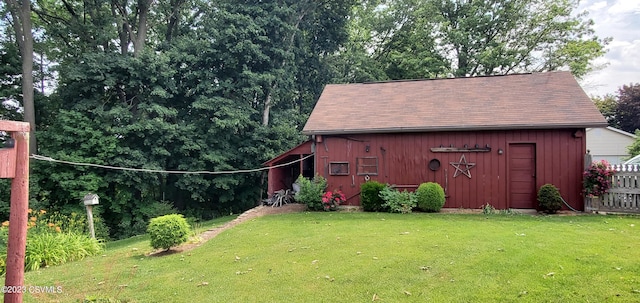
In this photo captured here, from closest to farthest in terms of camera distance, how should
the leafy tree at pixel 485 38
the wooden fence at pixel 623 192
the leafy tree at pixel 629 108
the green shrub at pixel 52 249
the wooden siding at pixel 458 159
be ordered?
the green shrub at pixel 52 249
the wooden fence at pixel 623 192
the wooden siding at pixel 458 159
the leafy tree at pixel 485 38
the leafy tree at pixel 629 108

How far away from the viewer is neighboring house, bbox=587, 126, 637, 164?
22.9 m

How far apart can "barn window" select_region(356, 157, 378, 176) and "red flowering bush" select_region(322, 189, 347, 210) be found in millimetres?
1001

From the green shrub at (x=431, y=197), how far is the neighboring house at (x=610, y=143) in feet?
65.1

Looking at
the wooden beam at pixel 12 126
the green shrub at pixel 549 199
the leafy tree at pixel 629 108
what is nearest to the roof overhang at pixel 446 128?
the green shrub at pixel 549 199

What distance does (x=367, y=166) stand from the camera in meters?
10.9

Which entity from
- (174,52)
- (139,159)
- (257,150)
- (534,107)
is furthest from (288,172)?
(534,107)

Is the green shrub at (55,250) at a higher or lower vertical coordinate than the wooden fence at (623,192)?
lower

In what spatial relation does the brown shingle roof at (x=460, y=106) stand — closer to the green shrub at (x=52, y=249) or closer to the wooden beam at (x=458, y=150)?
the wooden beam at (x=458, y=150)

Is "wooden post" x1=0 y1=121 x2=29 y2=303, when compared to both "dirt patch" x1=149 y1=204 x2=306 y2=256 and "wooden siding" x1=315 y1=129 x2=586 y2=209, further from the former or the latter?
"wooden siding" x1=315 y1=129 x2=586 y2=209

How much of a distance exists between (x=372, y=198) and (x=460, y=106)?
13.4 ft

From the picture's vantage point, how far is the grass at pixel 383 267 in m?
3.70

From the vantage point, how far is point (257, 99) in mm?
17828

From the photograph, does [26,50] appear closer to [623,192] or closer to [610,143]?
[623,192]

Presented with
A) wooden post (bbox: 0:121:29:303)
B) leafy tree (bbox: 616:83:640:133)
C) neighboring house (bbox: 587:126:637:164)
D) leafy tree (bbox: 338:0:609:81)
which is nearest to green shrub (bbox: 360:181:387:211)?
wooden post (bbox: 0:121:29:303)
